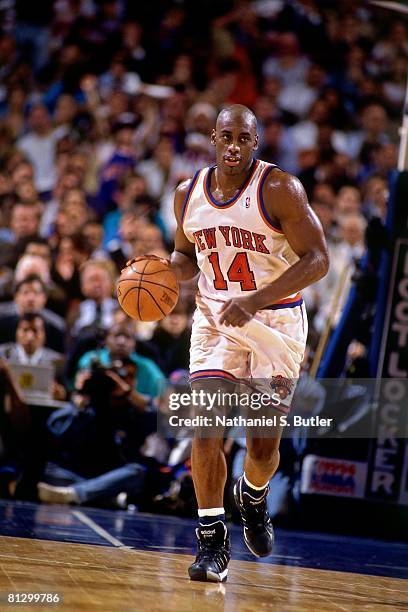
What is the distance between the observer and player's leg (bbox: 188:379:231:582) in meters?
4.05

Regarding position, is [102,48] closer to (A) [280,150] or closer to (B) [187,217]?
(A) [280,150]

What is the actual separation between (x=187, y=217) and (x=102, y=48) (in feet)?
24.0

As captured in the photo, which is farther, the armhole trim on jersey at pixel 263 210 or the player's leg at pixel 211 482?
the armhole trim on jersey at pixel 263 210

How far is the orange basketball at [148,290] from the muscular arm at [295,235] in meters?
0.57

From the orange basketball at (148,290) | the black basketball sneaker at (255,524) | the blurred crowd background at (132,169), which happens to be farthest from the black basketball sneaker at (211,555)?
the blurred crowd background at (132,169)

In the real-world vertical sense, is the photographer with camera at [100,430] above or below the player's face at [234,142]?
below

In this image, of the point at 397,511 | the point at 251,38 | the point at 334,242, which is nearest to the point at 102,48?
A: the point at 251,38

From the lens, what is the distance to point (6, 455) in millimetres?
7375

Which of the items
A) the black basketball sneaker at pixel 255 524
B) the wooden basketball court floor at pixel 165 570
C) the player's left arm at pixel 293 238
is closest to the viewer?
the wooden basketball court floor at pixel 165 570

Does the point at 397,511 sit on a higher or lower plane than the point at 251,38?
lower

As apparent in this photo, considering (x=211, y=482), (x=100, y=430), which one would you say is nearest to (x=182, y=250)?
(x=211, y=482)

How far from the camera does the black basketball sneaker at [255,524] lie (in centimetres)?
440

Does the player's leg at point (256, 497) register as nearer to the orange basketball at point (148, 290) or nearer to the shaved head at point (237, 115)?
the orange basketball at point (148, 290)

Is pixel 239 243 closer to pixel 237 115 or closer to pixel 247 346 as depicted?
pixel 247 346
